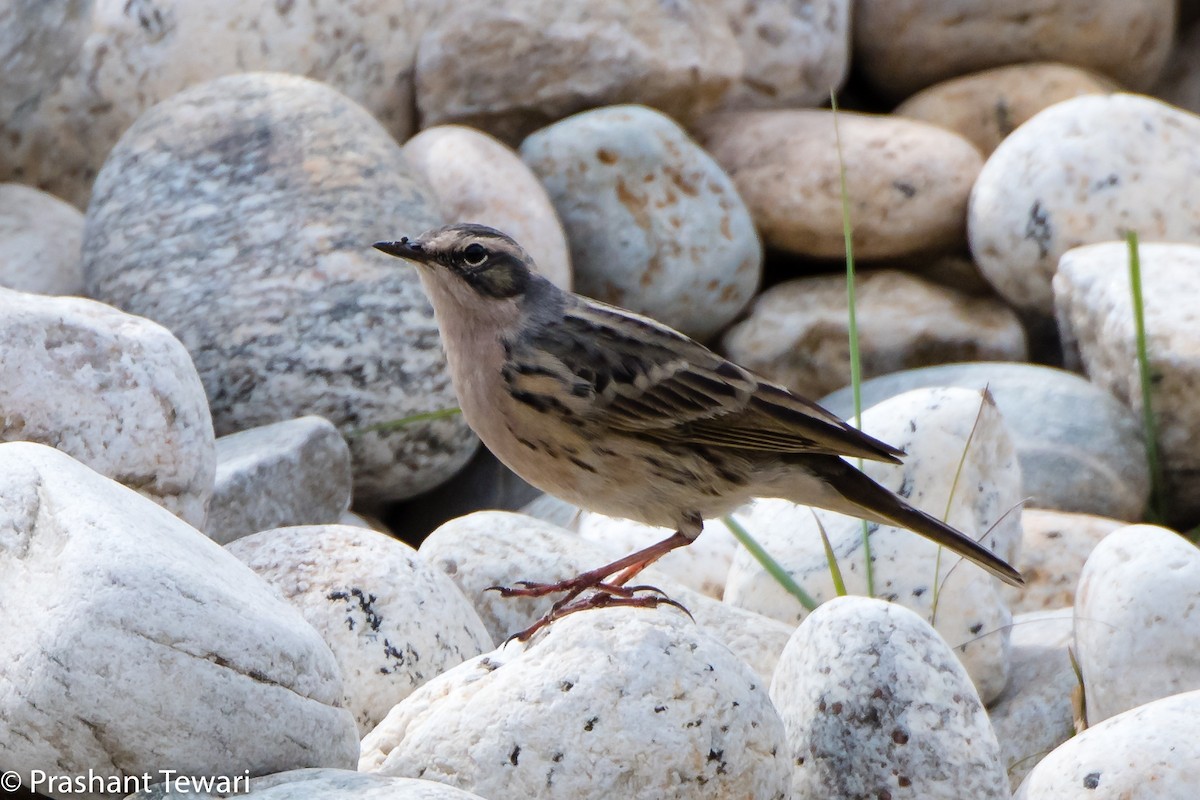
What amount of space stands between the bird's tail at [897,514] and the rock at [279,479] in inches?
72.2

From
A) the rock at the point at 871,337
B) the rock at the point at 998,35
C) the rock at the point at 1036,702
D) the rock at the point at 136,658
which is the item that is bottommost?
the rock at the point at 871,337

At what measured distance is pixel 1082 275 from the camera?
654 centimetres

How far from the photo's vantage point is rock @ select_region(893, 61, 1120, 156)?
329 inches

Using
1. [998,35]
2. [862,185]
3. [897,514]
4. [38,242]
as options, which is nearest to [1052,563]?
[897,514]

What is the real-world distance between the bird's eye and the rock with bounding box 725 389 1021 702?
1.16 meters

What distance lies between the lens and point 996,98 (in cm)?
842

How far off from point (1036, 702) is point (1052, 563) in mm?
963

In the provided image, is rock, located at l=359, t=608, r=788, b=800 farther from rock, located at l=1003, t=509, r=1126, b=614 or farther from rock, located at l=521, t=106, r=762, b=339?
rock, located at l=521, t=106, r=762, b=339

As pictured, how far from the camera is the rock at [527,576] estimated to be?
4680mm

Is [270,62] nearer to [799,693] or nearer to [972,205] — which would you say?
[972,205]

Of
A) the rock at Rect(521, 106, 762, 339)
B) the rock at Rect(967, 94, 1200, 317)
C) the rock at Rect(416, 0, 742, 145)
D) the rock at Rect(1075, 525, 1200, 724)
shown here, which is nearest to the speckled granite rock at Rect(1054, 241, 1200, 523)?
the rock at Rect(967, 94, 1200, 317)

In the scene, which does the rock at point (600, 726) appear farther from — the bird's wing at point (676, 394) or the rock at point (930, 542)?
the rock at point (930, 542)

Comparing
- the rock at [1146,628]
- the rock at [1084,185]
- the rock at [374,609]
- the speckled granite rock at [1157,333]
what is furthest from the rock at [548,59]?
the rock at [1146,628]

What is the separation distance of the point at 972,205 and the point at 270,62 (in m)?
3.33
